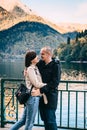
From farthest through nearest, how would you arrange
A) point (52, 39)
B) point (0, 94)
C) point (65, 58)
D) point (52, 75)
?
1. point (52, 39)
2. point (65, 58)
3. point (0, 94)
4. point (52, 75)

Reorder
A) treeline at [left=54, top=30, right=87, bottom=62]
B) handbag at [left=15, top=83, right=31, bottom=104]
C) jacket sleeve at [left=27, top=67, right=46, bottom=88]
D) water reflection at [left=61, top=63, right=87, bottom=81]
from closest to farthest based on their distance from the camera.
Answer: jacket sleeve at [left=27, top=67, right=46, bottom=88] → handbag at [left=15, top=83, right=31, bottom=104] → water reflection at [left=61, top=63, right=87, bottom=81] → treeline at [left=54, top=30, right=87, bottom=62]

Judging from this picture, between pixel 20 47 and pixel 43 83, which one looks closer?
pixel 43 83

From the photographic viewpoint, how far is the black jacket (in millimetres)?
5500

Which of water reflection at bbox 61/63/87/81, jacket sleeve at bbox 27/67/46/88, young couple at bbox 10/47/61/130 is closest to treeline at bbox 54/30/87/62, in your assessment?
water reflection at bbox 61/63/87/81

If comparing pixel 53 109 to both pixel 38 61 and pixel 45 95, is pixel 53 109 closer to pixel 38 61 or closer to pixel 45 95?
pixel 45 95

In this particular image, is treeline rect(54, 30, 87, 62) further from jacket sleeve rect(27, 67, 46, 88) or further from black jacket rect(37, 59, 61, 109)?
jacket sleeve rect(27, 67, 46, 88)

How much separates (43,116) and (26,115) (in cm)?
25

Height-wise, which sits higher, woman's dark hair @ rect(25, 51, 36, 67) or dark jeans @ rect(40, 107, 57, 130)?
woman's dark hair @ rect(25, 51, 36, 67)

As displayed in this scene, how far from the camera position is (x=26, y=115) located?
5.67m

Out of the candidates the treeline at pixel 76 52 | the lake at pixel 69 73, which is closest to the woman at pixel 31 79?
the lake at pixel 69 73

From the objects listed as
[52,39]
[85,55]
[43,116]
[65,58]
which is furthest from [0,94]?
[52,39]

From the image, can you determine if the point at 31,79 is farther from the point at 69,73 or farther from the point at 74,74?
the point at 69,73

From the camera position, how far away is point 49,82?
5535 mm

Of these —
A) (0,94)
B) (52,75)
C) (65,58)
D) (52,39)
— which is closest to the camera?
(52,75)
